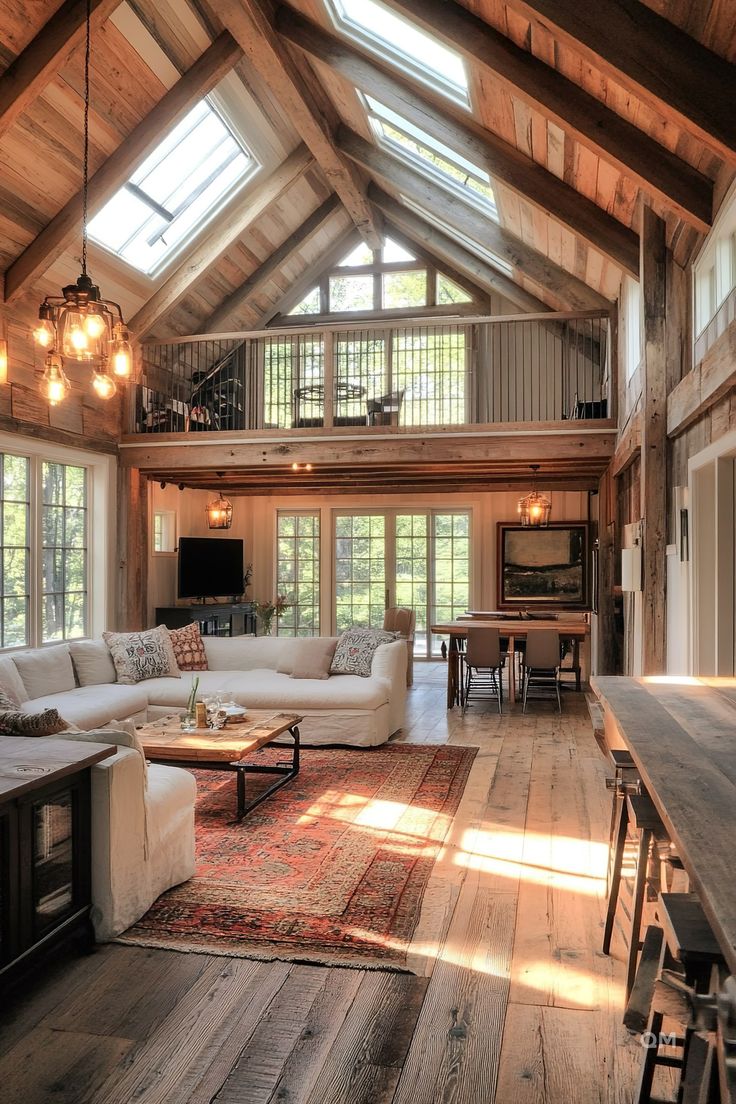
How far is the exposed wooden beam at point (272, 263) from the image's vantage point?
9680 millimetres

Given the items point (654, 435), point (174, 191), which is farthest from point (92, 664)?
point (174, 191)

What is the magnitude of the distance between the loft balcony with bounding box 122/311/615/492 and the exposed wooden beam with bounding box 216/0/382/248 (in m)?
1.59

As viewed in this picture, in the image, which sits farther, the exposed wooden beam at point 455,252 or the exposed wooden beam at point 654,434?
the exposed wooden beam at point 455,252

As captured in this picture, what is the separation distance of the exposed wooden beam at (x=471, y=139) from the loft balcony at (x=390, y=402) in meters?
1.75

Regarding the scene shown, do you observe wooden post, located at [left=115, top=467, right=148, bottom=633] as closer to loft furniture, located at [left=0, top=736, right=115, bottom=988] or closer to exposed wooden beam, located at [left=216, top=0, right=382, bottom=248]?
exposed wooden beam, located at [left=216, top=0, right=382, bottom=248]

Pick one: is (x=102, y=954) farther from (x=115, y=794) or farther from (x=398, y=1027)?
(x=398, y=1027)

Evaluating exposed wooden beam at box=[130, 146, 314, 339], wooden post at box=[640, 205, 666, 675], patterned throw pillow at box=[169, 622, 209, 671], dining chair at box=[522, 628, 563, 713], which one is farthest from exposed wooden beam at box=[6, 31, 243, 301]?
dining chair at box=[522, 628, 563, 713]

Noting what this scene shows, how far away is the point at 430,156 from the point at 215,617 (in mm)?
6029

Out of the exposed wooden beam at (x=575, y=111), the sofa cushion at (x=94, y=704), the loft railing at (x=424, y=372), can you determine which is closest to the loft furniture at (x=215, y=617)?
the loft railing at (x=424, y=372)

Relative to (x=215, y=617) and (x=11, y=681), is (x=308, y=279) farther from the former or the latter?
(x=11, y=681)

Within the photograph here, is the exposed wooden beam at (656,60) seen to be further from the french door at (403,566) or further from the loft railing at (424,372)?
the french door at (403,566)

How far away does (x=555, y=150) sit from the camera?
5.13 metres

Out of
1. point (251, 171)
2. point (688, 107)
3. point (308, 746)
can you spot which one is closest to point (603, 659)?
point (308, 746)

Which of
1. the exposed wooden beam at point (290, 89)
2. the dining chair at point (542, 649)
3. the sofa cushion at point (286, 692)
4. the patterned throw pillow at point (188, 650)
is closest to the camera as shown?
the exposed wooden beam at point (290, 89)
